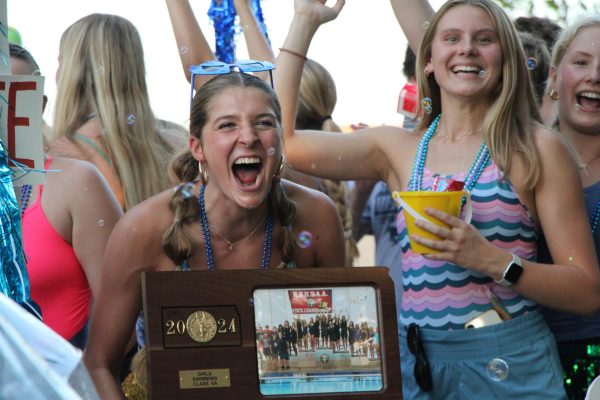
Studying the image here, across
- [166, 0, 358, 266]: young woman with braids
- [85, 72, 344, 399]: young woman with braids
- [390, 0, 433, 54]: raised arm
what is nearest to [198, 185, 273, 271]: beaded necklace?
[85, 72, 344, 399]: young woman with braids

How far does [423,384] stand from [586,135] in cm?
115

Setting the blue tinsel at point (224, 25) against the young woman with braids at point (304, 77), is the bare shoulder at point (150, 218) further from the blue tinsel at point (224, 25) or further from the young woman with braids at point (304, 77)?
the blue tinsel at point (224, 25)

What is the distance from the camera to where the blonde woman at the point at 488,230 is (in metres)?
2.75

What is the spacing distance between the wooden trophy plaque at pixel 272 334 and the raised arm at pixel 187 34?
1476 millimetres

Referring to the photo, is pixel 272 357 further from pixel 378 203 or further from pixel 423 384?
pixel 378 203

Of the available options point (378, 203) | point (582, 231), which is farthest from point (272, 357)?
point (378, 203)

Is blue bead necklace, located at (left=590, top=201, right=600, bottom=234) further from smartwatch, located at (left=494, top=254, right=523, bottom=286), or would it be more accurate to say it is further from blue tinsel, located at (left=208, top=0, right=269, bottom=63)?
blue tinsel, located at (left=208, top=0, right=269, bottom=63)

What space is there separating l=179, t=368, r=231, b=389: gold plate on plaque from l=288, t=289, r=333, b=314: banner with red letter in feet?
0.71

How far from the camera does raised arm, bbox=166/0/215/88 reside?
3.62 metres

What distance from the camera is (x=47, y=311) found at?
130 inches

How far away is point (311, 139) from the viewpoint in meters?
3.21

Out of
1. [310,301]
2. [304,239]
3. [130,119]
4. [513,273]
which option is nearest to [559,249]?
[513,273]

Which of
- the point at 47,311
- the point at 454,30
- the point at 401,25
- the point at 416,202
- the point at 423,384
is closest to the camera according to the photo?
the point at 416,202

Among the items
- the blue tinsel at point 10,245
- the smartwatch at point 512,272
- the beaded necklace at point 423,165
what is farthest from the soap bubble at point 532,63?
the blue tinsel at point 10,245
